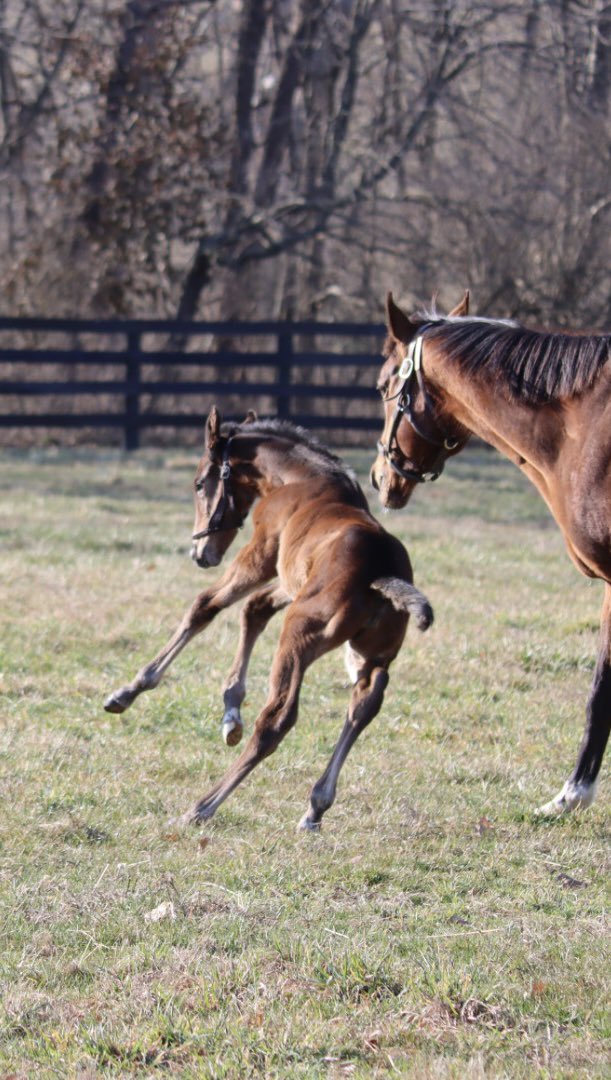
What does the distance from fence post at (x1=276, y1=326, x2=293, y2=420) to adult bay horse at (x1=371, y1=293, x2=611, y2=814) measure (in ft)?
44.9

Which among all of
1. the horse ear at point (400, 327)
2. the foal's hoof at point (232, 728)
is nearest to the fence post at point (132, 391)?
the foal's hoof at point (232, 728)

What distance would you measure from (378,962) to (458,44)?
71.0ft

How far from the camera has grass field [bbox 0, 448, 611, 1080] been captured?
3686 mm

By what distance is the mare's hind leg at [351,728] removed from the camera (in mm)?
5457

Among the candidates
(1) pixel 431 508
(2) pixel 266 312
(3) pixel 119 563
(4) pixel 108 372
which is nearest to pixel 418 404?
(3) pixel 119 563

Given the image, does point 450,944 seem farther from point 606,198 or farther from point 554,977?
point 606,198

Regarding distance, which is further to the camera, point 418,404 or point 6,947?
point 418,404

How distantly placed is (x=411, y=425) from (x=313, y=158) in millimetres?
19314

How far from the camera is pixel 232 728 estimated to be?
20.6 ft

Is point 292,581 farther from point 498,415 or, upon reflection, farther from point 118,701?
point 498,415

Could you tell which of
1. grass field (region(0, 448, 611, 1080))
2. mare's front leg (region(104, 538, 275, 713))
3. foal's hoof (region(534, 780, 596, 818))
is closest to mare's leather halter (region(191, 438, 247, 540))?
mare's front leg (region(104, 538, 275, 713))

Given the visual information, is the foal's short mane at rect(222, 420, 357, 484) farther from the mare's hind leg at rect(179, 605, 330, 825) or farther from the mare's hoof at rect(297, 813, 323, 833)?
the mare's hoof at rect(297, 813, 323, 833)

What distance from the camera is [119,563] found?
11.1 m

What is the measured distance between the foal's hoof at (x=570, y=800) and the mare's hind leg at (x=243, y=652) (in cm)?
144
